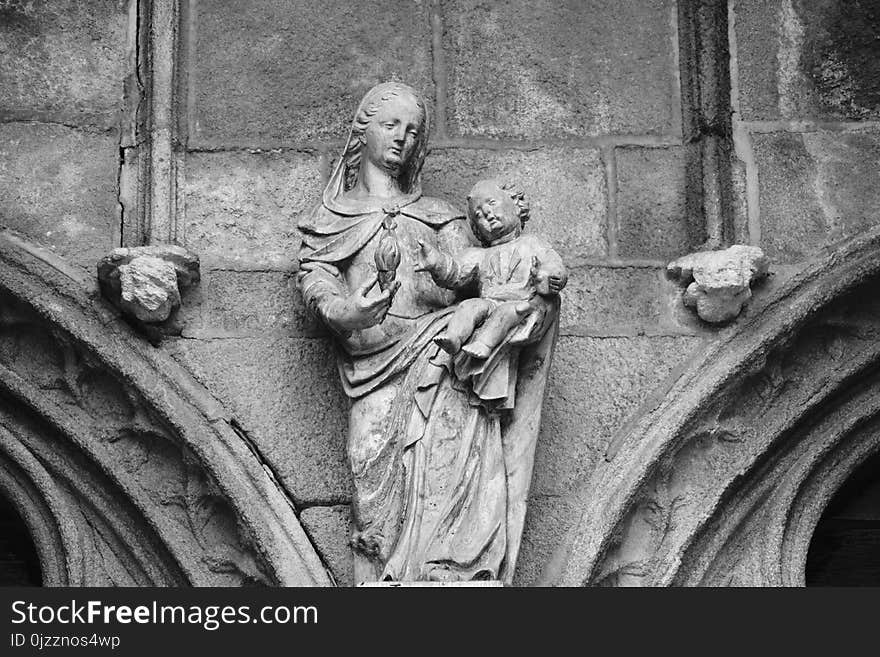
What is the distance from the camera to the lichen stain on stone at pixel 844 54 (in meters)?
7.29

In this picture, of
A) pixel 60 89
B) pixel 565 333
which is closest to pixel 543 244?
pixel 565 333

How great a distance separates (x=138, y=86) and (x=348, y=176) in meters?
0.75

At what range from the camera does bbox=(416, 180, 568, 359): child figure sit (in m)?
6.44

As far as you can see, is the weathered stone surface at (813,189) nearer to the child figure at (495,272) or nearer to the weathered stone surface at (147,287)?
the child figure at (495,272)

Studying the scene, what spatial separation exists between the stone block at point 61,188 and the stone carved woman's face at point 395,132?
0.83 meters

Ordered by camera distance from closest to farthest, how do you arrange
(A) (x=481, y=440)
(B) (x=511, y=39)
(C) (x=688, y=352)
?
(A) (x=481, y=440), (C) (x=688, y=352), (B) (x=511, y=39)

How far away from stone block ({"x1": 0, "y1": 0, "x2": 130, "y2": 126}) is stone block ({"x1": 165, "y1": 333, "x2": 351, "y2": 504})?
2.84 ft

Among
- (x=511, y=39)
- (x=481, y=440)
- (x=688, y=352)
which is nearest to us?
(x=481, y=440)

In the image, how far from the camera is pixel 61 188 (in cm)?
710

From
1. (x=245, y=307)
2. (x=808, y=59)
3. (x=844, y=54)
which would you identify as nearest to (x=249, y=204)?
(x=245, y=307)

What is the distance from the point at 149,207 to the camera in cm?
707

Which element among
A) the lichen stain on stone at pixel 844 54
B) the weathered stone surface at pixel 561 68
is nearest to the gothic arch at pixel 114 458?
the weathered stone surface at pixel 561 68

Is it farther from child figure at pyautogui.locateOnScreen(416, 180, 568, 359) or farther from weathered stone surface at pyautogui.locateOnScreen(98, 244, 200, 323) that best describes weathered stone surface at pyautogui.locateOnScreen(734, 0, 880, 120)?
weathered stone surface at pyautogui.locateOnScreen(98, 244, 200, 323)

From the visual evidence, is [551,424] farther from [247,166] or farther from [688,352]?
[247,166]
